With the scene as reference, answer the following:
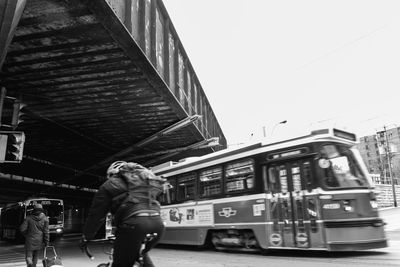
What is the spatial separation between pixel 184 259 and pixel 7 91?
8.20 m

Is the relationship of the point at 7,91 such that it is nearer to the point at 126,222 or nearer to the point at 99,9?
the point at 99,9

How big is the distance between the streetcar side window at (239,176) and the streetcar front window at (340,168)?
85.7 inches

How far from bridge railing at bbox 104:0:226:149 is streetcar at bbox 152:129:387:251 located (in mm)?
3920

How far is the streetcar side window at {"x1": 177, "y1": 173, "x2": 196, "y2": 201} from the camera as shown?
13880 mm

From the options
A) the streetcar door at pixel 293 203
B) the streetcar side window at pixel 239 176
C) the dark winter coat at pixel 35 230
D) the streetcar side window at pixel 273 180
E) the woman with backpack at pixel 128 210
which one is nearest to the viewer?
the woman with backpack at pixel 128 210

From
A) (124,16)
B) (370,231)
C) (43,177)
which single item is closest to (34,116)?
(124,16)

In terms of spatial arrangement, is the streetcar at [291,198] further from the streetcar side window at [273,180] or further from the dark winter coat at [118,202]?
the dark winter coat at [118,202]

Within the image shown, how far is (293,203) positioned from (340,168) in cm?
140

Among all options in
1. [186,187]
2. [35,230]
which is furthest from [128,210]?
Answer: [186,187]

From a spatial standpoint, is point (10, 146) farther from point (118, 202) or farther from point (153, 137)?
point (153, 137)

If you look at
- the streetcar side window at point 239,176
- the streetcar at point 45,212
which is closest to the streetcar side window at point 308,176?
the streetcar side window at point 239,176

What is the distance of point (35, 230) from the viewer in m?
9.49

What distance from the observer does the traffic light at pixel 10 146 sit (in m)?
9.85

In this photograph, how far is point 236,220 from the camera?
1163cm
